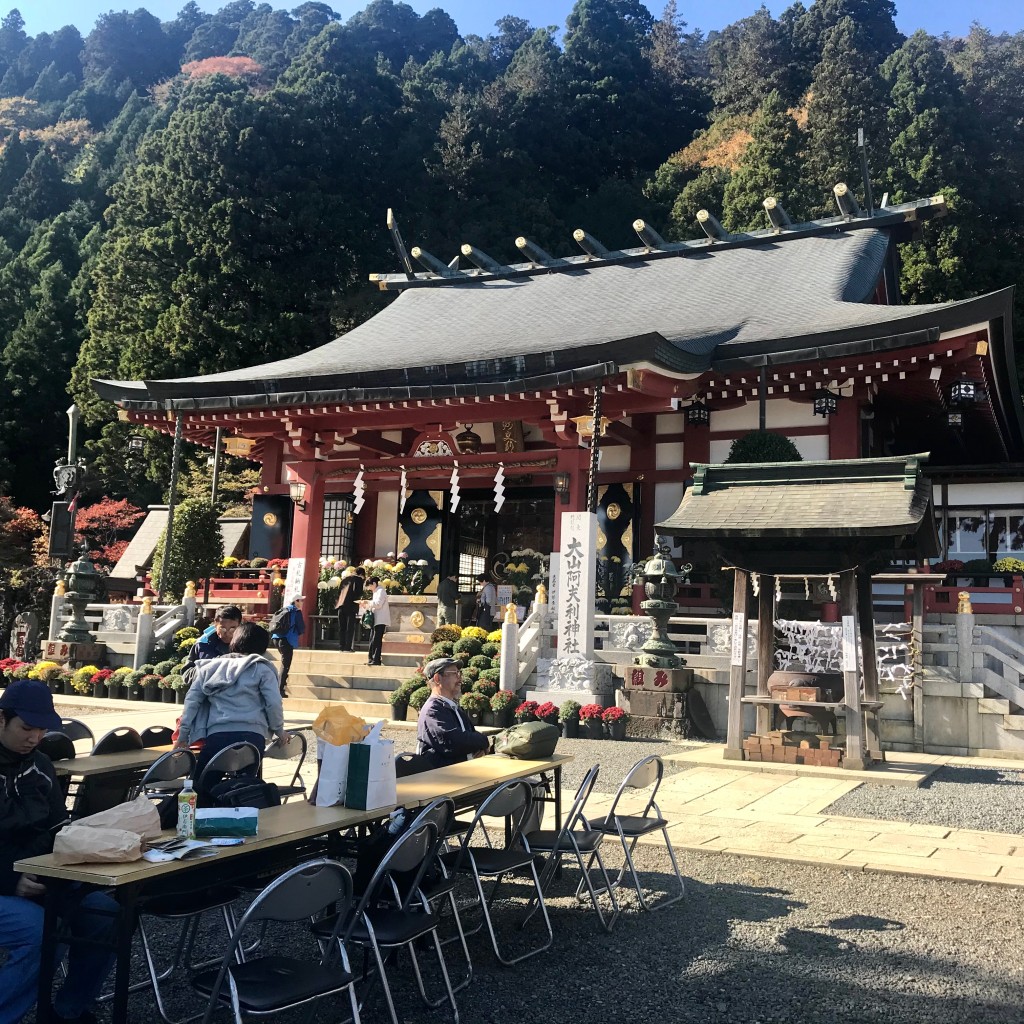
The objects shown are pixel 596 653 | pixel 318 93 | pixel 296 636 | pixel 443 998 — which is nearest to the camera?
pixel 443 998

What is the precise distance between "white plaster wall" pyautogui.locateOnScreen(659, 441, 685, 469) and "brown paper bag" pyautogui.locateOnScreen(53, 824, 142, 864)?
46.0ft

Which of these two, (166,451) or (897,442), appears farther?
(166,451)

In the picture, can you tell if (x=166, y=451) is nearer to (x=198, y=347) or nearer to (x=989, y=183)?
(x=198, y=347)

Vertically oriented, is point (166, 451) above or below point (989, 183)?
below

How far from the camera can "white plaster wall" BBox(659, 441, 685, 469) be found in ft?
53.9

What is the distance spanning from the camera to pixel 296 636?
44.8 feet

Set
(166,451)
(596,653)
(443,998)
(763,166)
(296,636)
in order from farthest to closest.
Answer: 1. (763,166)
2. (166,451)
3. (296,636)
4. (596,653)
5. (443,998)

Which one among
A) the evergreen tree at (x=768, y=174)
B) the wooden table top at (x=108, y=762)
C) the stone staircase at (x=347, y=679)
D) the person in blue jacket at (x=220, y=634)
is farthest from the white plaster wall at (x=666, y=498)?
the evergreen tree at (x=768, y=174)

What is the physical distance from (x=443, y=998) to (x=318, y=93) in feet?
138

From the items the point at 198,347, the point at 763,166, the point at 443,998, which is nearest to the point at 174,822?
the point at 443,998

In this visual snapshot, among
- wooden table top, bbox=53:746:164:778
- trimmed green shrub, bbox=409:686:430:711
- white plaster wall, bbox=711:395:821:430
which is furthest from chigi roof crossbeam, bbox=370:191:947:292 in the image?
wooden table top, bbox=53:746:164:778

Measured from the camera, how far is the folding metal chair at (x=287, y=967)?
294 cm

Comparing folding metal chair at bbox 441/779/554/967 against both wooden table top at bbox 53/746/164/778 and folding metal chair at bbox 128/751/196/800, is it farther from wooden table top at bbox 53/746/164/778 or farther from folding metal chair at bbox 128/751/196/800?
wooden table top at bbox 53/746/164/778

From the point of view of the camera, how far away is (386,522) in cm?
1902
